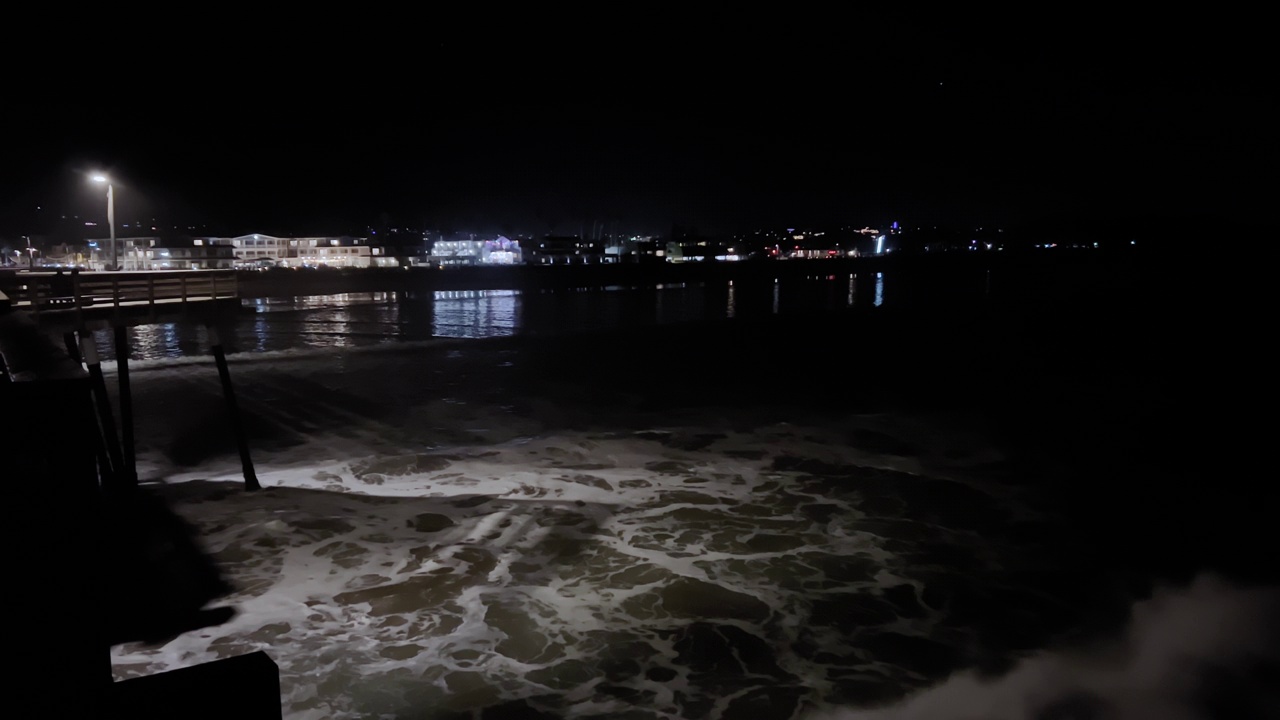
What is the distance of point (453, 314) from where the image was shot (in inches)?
1708

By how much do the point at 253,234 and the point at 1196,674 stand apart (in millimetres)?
99590

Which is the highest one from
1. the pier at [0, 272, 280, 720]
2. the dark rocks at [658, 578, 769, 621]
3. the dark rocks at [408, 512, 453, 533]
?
the pier at [0, 272, 280, 720]

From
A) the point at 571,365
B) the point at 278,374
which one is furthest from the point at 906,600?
the point at 278,374

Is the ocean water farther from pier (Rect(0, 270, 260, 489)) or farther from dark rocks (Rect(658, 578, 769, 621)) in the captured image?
pier (Rect(0, 270, 260, 489))

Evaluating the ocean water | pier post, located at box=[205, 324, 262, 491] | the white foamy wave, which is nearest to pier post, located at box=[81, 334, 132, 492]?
the ocean water

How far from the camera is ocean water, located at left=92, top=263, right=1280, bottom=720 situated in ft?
24.9

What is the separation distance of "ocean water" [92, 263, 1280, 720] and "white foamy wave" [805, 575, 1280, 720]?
0.10ft

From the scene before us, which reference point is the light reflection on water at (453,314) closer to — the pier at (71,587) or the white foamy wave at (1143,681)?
the white foamy wave at (1143,681)

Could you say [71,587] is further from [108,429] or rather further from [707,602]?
[108,429]

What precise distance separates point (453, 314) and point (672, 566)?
1396 inches

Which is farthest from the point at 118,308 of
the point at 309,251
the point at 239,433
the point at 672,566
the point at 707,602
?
the point at 309,251

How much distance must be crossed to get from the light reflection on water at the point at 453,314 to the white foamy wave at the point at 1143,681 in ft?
44.8

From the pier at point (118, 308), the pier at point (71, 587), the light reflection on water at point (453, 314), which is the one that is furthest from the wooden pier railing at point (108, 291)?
the pier at point (71, 587)

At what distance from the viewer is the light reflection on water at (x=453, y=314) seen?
3186 centimetres
